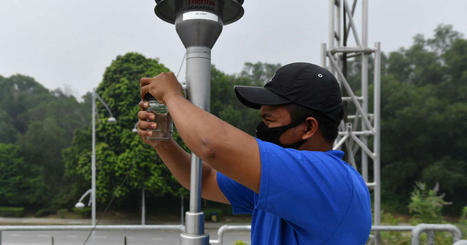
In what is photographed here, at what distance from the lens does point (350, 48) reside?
216 inches

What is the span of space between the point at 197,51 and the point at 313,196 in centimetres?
55

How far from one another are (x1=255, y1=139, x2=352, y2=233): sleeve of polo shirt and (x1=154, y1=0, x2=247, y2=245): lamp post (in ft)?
0.90

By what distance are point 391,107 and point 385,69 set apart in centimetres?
733

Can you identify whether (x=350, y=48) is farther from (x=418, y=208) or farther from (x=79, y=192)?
(x=79, y=192)

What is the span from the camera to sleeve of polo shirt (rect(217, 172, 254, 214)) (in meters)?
1.47

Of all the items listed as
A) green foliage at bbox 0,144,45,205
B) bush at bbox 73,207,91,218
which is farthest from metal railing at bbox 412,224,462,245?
green foliage at bbox 0,144,45,205

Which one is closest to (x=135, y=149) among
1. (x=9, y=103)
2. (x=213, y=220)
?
(x=213, y=220)

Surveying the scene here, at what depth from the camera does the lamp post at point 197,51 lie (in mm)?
1086

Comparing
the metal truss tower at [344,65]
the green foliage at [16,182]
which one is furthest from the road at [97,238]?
the metal truss tower at [344,65]

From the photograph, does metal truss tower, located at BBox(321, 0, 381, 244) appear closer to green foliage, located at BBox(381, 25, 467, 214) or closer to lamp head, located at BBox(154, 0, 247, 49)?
lamp head, located at BBox(154, 0, 247, 49)

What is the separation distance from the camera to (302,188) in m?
0.91

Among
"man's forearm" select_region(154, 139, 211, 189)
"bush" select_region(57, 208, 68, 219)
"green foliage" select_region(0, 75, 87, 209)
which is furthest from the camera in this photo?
"green foliage" select_region(0, 75, 87, 209)

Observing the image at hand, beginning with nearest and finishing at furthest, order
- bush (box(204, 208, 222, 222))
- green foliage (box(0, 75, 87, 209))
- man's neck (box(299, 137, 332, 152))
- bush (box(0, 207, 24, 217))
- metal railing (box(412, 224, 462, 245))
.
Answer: man's neck (box(299, 137, 332, 152)) < metal railing (box(412, 224, 462, 245)) < bush (box(204, 208, 222, 222)) < bush (box(0, 207, 24, 217)) < green foliage (box(0, 75, 87, 209))

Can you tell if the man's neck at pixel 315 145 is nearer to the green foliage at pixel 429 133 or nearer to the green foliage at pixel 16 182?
the green foliage at pixel 429 133
